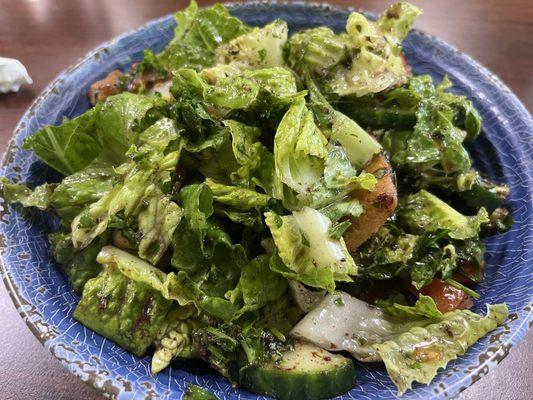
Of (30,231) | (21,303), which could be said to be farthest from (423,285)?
(30,231)

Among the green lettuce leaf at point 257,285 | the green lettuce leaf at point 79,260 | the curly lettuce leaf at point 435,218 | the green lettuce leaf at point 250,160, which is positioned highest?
the green lettuce leaf at point 250,160

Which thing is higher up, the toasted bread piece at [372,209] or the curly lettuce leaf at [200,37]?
the curly lettuce leaf at [200,37]

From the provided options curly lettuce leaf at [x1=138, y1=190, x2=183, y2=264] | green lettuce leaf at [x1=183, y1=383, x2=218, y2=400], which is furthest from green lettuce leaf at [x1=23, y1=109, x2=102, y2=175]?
green lettuce leaf at [x1=183, y1=383, x2=218, y2=400]

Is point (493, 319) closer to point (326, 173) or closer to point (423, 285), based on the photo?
point (423, 285)

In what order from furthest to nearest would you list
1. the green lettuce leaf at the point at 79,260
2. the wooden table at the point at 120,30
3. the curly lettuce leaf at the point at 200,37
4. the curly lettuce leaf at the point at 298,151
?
the wooden table at the point at 120,30 → the curly lettuce leaf at the point at 200,37 → the green lettuce leaf at the point at 79,260 → the curly lettuce leaf at the point at 298,151

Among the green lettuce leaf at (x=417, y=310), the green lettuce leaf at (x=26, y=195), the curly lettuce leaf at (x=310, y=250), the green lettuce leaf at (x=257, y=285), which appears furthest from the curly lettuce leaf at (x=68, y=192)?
the green lettuce leaf at (x=417, y=310)

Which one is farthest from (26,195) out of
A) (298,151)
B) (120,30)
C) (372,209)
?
(120,30)

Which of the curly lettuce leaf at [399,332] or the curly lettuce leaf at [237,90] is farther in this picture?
the curly lettuce leaf at [237,90]

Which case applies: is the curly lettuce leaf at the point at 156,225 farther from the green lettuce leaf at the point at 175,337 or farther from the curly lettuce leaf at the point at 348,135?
the curly lettuce leaf at the point at 348,135

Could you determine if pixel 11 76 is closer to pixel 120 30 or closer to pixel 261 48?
pixel 120 30
